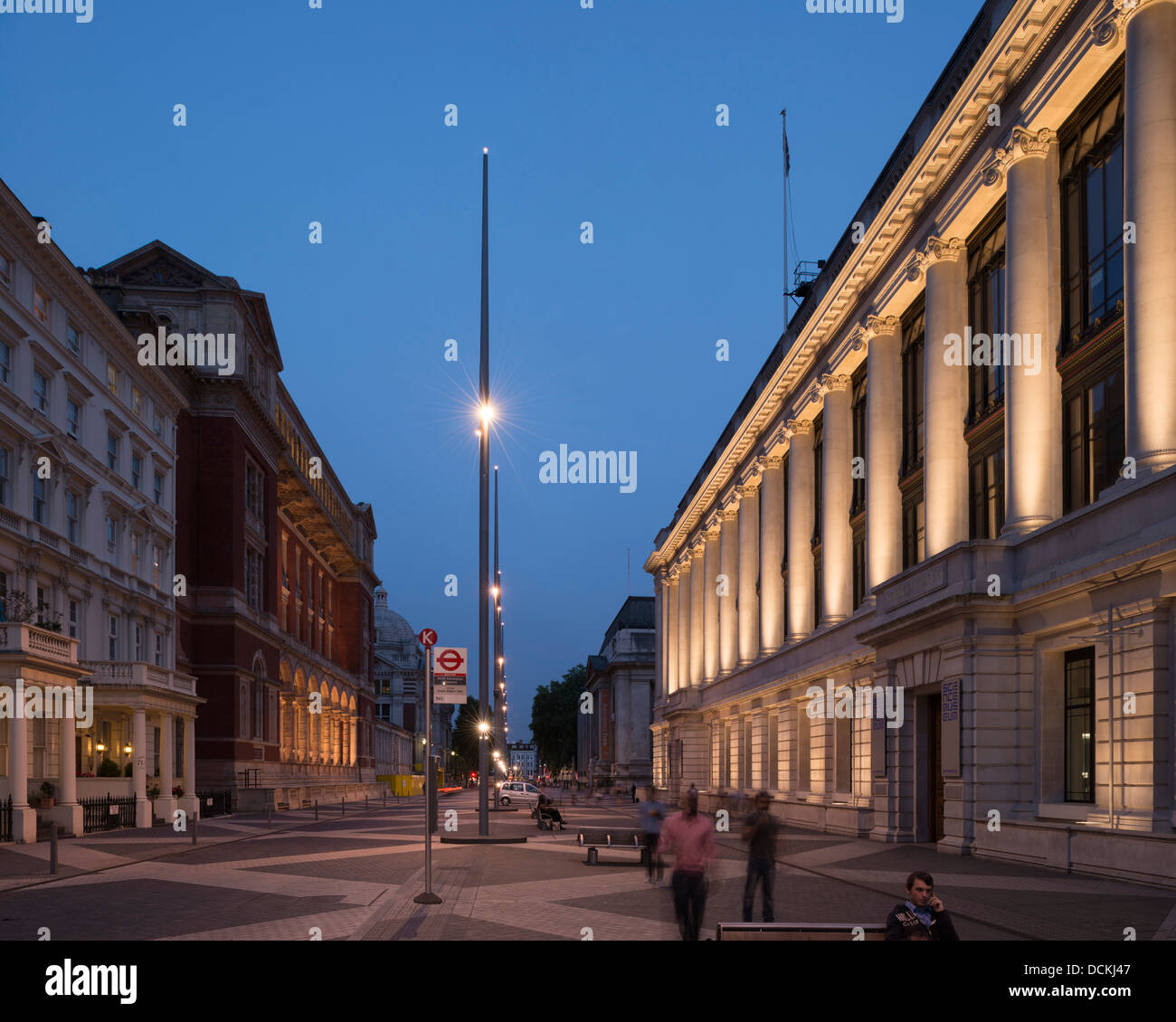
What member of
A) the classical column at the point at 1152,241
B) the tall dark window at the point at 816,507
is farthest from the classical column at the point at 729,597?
the classical column at the point at 1152,241

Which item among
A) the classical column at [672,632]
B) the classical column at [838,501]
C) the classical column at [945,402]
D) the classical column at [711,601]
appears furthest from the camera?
the classical column at [672,632]

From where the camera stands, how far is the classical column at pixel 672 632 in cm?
8325

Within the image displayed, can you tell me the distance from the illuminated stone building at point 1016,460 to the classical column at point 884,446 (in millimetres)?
86

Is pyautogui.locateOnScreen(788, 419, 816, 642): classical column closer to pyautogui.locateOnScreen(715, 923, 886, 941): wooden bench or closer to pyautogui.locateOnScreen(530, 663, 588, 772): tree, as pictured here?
pyautogui.locateOnScreen(715, 923, 886, 941): wooden bench

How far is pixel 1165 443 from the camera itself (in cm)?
2139

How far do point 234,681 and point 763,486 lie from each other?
2946 cm

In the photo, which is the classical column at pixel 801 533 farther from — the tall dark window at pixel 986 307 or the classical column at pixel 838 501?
the tall dark window at pixel 986 307

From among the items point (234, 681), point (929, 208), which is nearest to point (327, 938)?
point (929, 208)

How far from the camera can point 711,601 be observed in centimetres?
6956

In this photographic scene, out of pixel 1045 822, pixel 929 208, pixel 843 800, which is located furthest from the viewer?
pixel 843 800

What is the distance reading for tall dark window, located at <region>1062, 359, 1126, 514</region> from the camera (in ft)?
80.2

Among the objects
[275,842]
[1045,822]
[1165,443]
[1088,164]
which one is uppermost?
[1088,164]

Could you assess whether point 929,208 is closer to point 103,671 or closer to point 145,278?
point 103,671

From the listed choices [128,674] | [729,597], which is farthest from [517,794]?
[128,674]
